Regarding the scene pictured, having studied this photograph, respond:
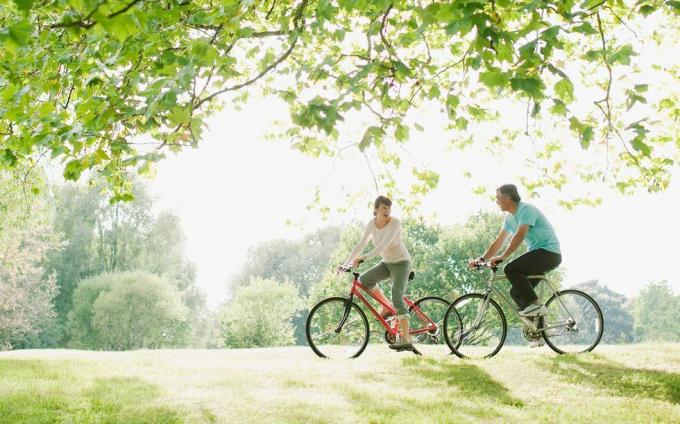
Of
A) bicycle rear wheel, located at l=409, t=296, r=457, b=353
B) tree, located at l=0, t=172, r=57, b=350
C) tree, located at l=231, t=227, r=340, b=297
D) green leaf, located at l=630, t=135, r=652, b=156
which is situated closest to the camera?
green leaf, located at l=630, t=135, r=652, b=156

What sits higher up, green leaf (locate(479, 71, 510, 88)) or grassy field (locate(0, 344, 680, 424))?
green leaf (locate(479, 71, 510, 88))

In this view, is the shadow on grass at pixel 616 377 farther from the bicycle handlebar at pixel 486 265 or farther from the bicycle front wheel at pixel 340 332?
the bicycle front wheel at pixel 340 332

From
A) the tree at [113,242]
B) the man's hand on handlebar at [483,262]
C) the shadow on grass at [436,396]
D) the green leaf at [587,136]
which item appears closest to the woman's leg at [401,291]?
the shadow on grass at [436,396]

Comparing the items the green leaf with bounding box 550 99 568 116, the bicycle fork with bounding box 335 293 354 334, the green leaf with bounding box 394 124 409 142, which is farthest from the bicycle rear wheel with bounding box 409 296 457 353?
the green leaf with bounding box 550 99 568 116

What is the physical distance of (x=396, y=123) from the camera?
20.9 feet

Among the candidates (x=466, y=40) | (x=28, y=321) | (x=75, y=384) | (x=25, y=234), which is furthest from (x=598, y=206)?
(x=28, y=321)

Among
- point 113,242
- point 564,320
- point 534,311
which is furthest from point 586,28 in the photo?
point 113,242

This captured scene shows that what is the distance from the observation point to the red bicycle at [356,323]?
30.8 feet

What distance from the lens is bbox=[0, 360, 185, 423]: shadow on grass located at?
22.4 ft

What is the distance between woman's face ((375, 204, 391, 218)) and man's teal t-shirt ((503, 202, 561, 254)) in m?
1.88

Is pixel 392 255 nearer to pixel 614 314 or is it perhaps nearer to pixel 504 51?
pixel 504 51

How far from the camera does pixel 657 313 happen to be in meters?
64.1

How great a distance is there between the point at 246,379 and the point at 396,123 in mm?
4461

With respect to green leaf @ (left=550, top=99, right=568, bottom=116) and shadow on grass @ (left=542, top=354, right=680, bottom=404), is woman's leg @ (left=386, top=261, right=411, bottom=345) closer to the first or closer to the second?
shadow on grass @ (left=542, top=354, right=680, bottom=404)
